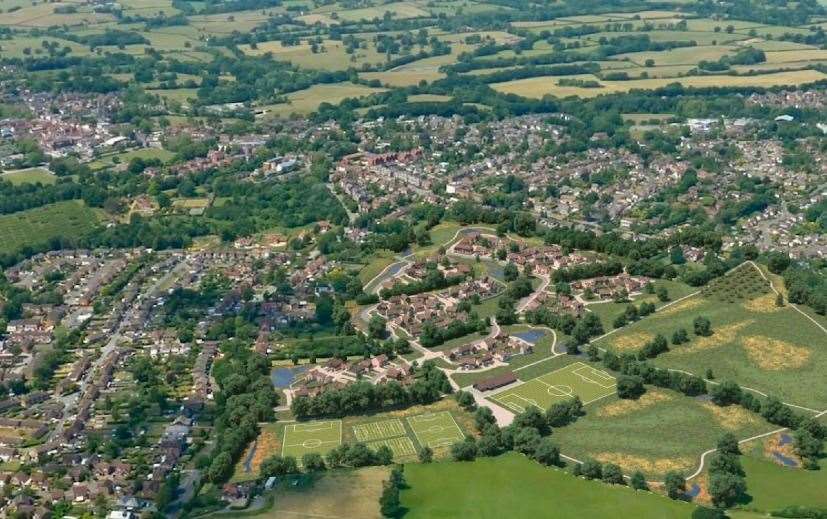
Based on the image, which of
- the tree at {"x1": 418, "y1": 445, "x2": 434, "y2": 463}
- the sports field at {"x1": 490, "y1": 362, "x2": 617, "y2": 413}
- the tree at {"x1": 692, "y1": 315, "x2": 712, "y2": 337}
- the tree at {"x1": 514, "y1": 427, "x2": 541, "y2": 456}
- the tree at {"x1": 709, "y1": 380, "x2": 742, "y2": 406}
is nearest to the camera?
the tree at {"x1": 418, "y1": 445, "x2": 434, "y2": 463}

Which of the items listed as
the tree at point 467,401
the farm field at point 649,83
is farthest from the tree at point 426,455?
the farm field at point 649,83

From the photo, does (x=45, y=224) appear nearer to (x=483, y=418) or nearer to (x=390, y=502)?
(x=483, y=418)

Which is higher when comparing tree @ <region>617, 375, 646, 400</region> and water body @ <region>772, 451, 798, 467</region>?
tree @ <region>617, 375, 646, 400</region>

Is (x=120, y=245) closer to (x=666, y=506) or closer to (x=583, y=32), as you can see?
(x=666, y=506)

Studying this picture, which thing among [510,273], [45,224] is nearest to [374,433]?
[510,273]

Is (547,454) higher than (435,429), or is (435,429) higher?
(547,454)

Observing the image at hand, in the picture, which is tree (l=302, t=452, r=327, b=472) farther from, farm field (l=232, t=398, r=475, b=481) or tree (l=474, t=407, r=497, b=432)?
tree (l=474, t=407, r=497, b=432)

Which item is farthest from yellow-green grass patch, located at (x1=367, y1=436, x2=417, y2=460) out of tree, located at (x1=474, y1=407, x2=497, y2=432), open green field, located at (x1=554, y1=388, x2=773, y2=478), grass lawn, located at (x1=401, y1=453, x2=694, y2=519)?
open green field, located at (x1=554, y1=388, x2=773, y2=478)
